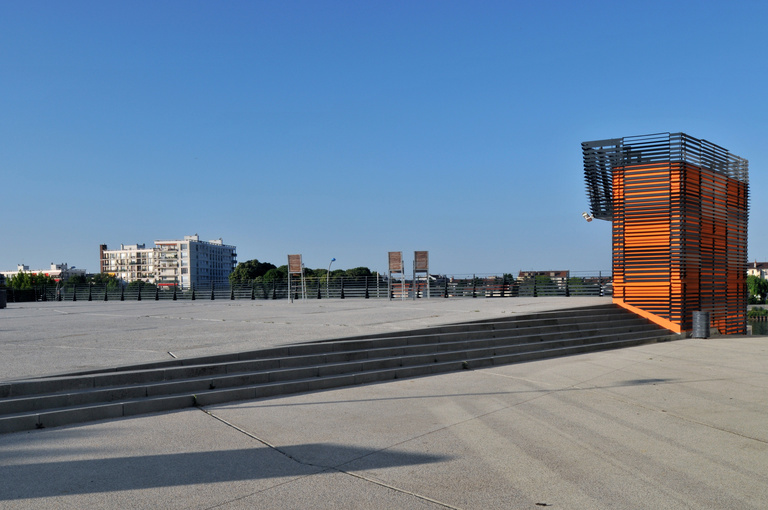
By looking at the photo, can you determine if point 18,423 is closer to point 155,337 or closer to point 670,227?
point 155,337

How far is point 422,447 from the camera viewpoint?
615 centimetres

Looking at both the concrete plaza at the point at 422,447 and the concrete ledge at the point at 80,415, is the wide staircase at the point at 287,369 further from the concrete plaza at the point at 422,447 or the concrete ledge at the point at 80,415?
the concrete plaza at the point at 422,447

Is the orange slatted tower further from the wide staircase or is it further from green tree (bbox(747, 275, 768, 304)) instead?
green tree (bbox(747, 275, 768, 304))

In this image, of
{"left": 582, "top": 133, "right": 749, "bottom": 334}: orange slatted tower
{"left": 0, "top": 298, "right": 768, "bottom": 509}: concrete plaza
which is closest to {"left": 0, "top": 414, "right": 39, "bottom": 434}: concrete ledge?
{"left": 0, "top": 298, "right": 768, "bottom": 509}: concrete plaza

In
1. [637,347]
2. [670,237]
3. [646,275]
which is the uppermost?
[670,237]

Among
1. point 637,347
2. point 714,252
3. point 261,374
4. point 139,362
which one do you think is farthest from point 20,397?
point 714,252

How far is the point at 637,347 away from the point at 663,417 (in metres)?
9.14

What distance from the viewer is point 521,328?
14.9m

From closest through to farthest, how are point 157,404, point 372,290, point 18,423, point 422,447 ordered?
point 422,447 < point 18,423 < point 157,404 < point 372,290

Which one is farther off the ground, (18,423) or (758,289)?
(18,423)

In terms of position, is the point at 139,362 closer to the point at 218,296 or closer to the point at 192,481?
the point at 192,481

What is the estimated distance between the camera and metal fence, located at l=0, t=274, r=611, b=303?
31.4m

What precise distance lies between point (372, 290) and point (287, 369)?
25596 mm

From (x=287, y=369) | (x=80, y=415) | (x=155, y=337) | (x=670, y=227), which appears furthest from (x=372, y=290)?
(x=80, y=415)
